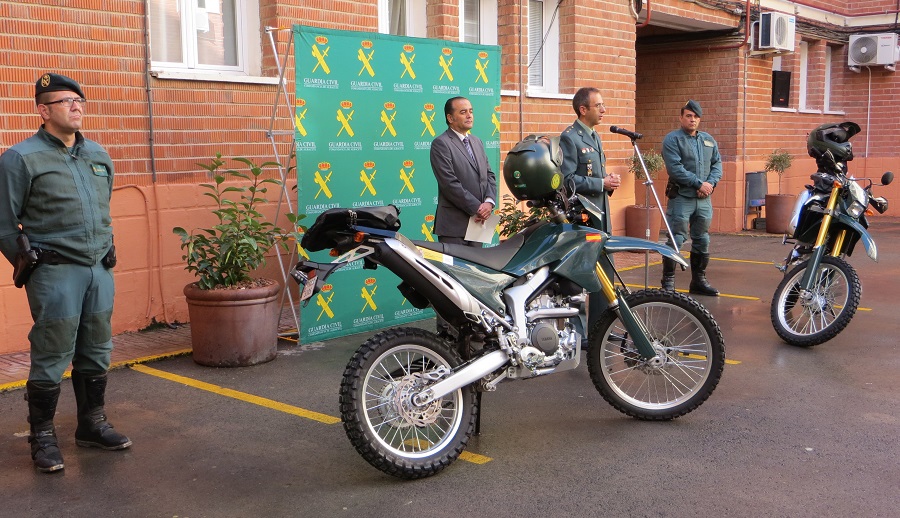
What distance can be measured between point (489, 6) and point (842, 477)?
8.27 metres

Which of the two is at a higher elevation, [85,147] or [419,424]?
[85,147]

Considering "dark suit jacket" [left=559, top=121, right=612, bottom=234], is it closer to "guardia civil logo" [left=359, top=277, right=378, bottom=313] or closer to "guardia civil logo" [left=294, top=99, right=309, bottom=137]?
"guardia civil logo" [left=359, top=277, right=378, bottom=313]

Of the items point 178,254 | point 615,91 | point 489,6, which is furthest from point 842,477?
point 615,91

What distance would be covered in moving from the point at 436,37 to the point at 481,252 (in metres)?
6.06

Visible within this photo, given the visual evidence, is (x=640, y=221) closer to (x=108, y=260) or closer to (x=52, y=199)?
(x=108, y=260)

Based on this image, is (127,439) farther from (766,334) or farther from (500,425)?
(766,334)

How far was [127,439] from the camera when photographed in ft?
16.4

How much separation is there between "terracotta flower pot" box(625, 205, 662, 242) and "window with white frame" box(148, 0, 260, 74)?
253 inches

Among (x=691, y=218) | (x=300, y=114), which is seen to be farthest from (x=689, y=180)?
(x=300, y=114)

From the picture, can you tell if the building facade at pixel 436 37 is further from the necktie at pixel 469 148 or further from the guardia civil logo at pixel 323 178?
the necktie at pixel 469 148

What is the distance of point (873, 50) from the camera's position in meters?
18.1

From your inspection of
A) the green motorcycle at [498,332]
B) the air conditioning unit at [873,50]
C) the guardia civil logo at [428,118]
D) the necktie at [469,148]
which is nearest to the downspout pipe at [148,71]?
A: the guardia civil logo at [428,118]

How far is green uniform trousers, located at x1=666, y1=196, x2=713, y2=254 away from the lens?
915cm

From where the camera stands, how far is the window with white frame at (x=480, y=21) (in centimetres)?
1125
